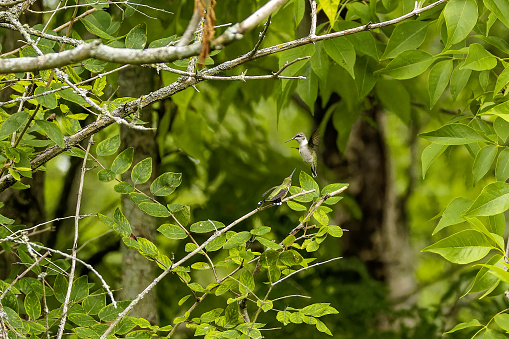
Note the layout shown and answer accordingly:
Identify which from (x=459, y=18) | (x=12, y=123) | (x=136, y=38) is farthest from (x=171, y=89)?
(x=459, y=18)

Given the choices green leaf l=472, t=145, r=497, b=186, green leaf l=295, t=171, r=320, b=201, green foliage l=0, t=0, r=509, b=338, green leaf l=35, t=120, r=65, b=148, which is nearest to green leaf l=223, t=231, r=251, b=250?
green foliage l=0, t=0, r=509, b=338

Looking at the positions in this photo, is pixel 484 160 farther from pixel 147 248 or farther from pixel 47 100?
pixel 47 100

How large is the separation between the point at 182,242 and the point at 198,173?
508mm

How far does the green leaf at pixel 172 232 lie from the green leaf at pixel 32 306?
20.2 inches

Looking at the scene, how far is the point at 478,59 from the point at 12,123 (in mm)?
1536

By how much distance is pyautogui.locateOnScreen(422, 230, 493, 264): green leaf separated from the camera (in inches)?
59.9

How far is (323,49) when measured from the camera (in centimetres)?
222

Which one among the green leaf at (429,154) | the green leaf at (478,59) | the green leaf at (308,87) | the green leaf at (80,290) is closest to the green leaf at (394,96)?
the green leaf at (308,87)

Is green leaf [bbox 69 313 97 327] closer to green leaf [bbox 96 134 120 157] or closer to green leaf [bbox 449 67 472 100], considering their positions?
green leaf [bbox 96 134 120 157]

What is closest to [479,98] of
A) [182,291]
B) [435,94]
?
[435,94]

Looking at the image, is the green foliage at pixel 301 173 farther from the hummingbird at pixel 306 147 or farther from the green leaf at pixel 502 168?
the hummingbird at pixel 306 147

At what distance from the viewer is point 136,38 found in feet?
5.32

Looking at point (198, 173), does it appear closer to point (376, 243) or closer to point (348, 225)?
point (348, 225)

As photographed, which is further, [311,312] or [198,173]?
[198,173]
